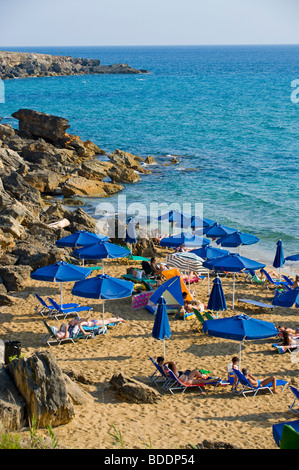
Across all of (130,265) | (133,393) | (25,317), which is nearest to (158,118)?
(130,265)

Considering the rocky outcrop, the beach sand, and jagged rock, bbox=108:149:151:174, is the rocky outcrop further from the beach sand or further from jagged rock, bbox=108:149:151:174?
jagged rock, bbox=108:149:151:174

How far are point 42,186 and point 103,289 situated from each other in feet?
60.4

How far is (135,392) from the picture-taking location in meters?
10.6

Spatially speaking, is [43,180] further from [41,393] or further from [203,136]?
[203,136]

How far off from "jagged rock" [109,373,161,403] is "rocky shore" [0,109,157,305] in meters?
5.93

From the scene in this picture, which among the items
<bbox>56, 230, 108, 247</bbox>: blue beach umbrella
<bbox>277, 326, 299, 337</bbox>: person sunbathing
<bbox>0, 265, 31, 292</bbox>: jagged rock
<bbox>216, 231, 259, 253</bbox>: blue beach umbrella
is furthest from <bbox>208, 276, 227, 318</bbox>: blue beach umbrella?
<bbox>0, 265, 31, 292</bbox>: jagged rock

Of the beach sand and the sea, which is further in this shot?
the sea

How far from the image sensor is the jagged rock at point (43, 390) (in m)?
8.62

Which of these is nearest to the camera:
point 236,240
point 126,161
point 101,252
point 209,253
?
point 101,252

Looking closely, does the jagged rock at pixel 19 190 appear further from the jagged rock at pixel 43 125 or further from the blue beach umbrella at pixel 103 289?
the jagged rock at pixel 43 125

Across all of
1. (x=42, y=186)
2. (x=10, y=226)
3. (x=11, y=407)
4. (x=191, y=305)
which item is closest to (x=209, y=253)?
(x=191, y=305)

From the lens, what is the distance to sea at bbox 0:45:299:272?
3048 centimetres

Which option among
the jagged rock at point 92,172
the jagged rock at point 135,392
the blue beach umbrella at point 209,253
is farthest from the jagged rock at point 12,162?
the jagged rock at point 135,392

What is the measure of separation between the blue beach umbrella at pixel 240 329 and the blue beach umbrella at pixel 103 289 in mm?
2621
